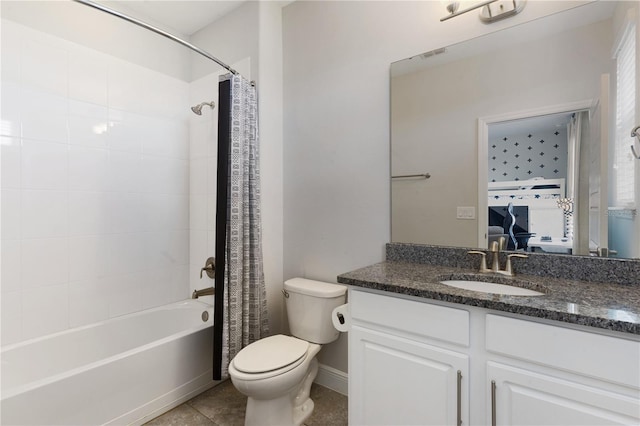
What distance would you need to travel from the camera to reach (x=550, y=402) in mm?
895

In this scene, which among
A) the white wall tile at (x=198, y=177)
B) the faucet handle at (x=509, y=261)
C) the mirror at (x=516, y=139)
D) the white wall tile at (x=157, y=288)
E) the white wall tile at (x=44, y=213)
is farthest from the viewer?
the white wall tile at (x=198, y=177)

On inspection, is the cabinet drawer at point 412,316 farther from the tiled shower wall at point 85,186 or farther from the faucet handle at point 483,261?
the tiled shower wall at point 85,186

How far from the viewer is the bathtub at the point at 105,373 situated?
1324 millimetres

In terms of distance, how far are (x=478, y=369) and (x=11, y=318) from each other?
2.35 meters

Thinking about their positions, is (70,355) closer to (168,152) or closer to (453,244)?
(168,152)

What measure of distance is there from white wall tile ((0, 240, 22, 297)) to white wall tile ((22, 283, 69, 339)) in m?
0.07

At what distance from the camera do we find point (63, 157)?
73.9 inches

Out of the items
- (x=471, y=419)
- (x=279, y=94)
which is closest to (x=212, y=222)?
(x=279, y=94)

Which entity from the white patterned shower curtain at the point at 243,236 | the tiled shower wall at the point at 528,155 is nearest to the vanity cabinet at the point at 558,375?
the tiled shower wall at the point at 528,155

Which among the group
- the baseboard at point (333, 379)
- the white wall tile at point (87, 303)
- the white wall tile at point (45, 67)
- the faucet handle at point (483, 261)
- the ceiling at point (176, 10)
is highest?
the ceiling at point (176, 10)

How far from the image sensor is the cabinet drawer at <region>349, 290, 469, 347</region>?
3.44 ft

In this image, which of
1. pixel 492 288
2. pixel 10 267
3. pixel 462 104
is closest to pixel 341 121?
pixel 462 104

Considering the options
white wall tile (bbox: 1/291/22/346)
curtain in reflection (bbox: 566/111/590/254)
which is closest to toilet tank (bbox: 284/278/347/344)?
curtain in reflection (bbox: 566/111/590/254)

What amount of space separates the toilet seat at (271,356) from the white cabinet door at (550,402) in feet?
2.82
